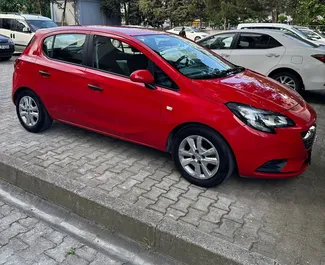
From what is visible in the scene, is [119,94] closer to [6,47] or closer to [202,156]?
[202,156]

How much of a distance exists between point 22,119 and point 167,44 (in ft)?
7.93

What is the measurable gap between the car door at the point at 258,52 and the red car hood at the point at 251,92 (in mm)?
3549

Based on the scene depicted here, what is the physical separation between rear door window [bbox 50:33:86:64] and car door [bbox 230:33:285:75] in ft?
A: 14.1

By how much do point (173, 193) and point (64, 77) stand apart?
2040 mm

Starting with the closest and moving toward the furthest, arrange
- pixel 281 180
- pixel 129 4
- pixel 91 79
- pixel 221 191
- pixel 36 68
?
pixel 221 191 < pixel 281 180 < pixel 91 79 < pixel 36 68 < pixel 129 4

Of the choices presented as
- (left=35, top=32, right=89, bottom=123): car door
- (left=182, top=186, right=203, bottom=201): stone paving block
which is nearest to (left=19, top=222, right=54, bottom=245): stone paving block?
(left=182, top=186, right=203, bottom=201): stone paving block

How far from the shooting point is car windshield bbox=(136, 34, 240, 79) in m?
3.55

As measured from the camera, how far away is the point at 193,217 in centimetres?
282

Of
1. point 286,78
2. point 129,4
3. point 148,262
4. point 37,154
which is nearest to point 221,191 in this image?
point 148,262

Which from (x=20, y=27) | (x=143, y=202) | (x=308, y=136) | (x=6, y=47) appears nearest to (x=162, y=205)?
(x=143, y=202)

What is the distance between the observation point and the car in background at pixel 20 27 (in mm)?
13055

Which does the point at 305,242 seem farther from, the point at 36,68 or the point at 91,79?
the point at 36,68

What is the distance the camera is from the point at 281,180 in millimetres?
3486

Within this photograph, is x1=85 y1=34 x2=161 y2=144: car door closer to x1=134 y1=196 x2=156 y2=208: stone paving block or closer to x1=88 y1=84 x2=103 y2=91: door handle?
x1=88 y1=84 x2=103 y2=91: door handle
